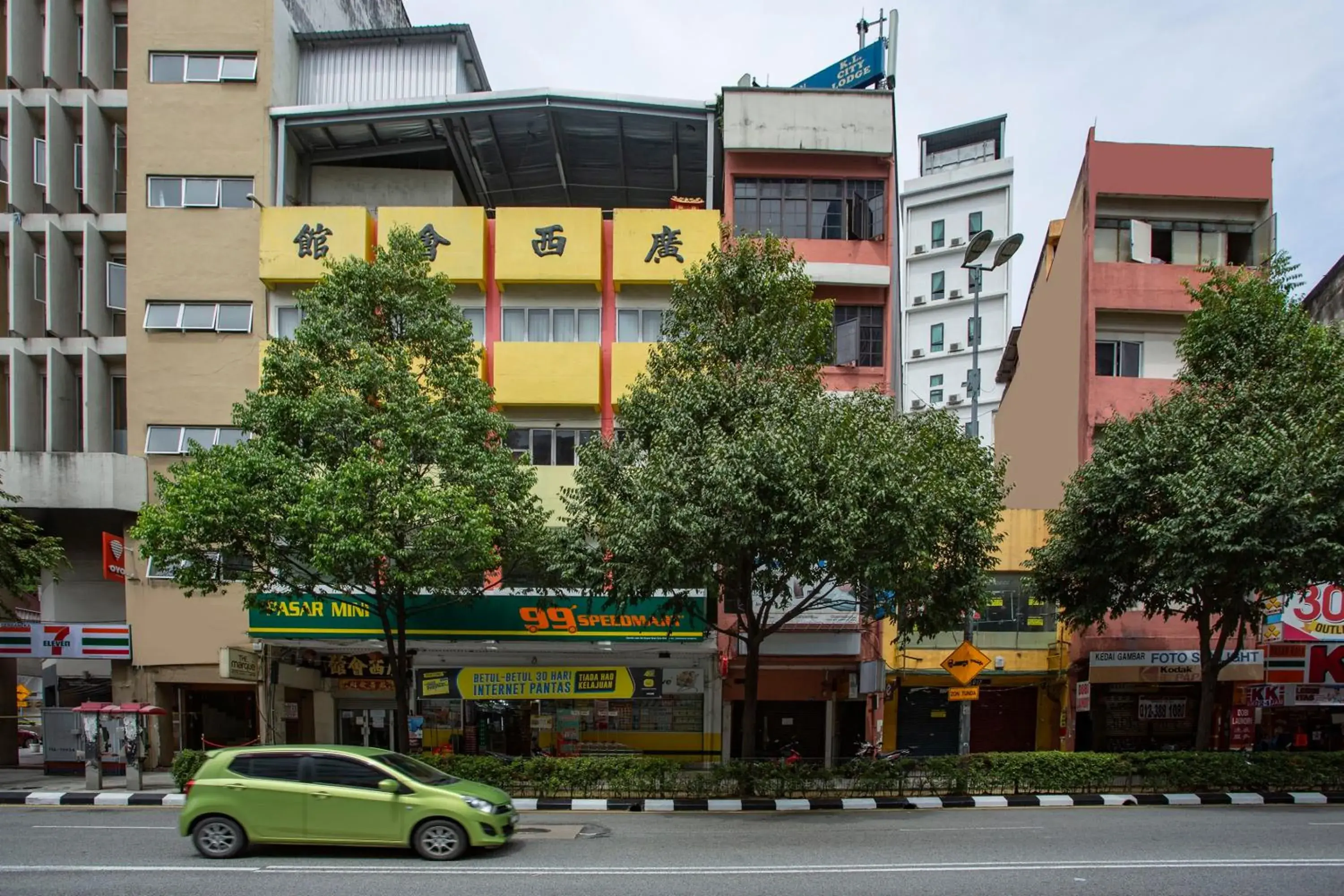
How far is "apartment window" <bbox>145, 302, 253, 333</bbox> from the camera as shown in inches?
1005

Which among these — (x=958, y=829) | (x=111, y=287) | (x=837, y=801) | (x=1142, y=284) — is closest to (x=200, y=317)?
(x=111, y=287)

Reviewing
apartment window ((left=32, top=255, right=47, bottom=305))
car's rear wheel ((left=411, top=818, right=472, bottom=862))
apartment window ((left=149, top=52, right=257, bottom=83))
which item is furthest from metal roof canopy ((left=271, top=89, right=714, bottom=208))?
car's rear wheel ((left=411, top=818, right=472, bottom=862))

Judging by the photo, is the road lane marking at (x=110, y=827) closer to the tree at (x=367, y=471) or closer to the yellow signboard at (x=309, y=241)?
the tree at (x=367, y=471)

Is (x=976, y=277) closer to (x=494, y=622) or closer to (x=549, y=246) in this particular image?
(x=549, y=246)

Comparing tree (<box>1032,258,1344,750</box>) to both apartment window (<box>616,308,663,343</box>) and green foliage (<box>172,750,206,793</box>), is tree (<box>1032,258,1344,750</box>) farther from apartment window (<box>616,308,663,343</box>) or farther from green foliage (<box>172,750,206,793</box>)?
green foliage (<box>172,750,206,793</box>)

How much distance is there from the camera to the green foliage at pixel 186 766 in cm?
1741

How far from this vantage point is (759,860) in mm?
12594

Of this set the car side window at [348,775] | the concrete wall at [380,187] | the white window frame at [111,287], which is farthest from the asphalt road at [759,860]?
the concrete wall at [380,187]

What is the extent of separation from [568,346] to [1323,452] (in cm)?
1545

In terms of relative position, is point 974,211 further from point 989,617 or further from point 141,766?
point 141,766

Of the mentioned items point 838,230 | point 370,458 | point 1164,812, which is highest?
point 838,230

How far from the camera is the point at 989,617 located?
26.8 metres

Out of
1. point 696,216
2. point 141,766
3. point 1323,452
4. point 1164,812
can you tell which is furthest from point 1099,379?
point 141,766

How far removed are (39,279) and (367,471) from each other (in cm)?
1519
